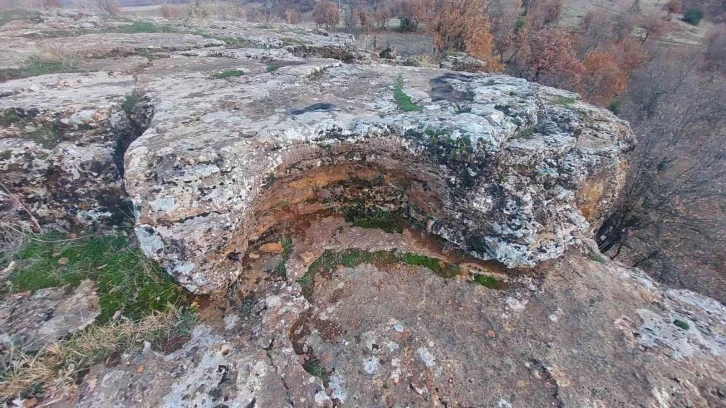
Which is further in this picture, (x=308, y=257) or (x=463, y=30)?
(x=463, y=30)

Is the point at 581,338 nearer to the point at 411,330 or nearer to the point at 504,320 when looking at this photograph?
the point at 504,320

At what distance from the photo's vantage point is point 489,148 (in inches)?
169

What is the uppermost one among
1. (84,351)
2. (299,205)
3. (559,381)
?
(299,205)

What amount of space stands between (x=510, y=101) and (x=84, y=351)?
19.6ft

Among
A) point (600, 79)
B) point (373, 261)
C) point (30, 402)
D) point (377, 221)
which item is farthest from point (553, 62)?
point (30, 402)

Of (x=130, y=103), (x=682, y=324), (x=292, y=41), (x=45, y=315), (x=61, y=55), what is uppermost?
(x=61, y=55)

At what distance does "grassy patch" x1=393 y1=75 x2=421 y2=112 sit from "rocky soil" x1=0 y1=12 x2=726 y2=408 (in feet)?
0.13

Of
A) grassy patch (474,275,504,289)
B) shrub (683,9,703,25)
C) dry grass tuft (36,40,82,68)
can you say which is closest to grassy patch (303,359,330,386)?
grassy patch (474,275,504,289)

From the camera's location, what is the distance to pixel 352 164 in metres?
4.73

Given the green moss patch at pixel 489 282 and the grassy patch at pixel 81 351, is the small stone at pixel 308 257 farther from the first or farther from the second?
the green moss patch at pixel 489 282

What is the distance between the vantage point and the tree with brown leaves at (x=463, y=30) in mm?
18969

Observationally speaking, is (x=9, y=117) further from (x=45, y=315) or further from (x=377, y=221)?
(x=377, y=221)

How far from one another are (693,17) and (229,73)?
44.7m

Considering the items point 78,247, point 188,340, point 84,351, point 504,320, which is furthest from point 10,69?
point 504,320
